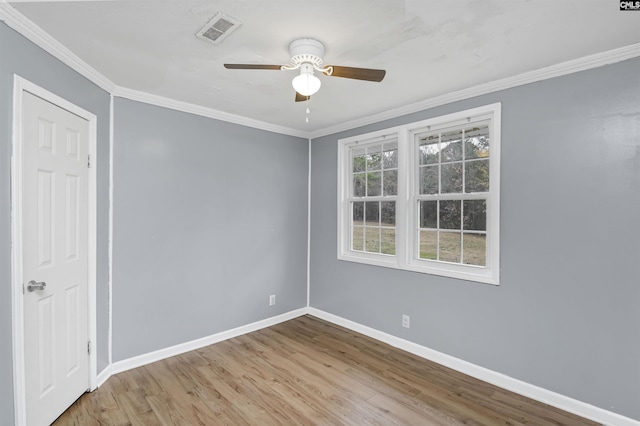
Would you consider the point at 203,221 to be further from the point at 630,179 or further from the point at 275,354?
the point at 630,179

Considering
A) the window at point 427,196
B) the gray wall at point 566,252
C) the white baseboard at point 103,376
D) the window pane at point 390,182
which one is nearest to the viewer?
the gray wall at point 566,252

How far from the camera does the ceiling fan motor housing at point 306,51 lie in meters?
1.94

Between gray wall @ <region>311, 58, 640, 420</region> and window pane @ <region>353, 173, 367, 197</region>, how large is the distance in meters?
1.30

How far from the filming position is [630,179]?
2082mm

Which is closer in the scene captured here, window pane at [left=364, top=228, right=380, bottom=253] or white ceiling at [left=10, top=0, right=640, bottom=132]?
white ceiling at [left=10, top=0, right=640, bottom=132]

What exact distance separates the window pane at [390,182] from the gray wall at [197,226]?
1.26 m

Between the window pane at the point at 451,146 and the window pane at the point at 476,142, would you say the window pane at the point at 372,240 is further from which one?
the window pane at the point at 476,142

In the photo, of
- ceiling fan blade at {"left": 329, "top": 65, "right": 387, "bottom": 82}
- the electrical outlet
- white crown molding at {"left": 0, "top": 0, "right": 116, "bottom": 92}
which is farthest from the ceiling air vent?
the electrical outlet

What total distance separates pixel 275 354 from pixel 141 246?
5.63 ft

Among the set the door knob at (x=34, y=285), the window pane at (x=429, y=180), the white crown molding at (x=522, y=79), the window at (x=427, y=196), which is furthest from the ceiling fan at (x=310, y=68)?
the door knob at (x=34, y=285)

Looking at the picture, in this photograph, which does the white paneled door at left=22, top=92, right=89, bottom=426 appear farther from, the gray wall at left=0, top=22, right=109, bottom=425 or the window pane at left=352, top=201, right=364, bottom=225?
the window pane at left=352, top=201, right=364, bottom=225

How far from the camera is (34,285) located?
1917 millimetres

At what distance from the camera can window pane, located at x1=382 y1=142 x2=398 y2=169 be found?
356 centimetres

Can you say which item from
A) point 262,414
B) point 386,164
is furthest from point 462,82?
point 262,414
